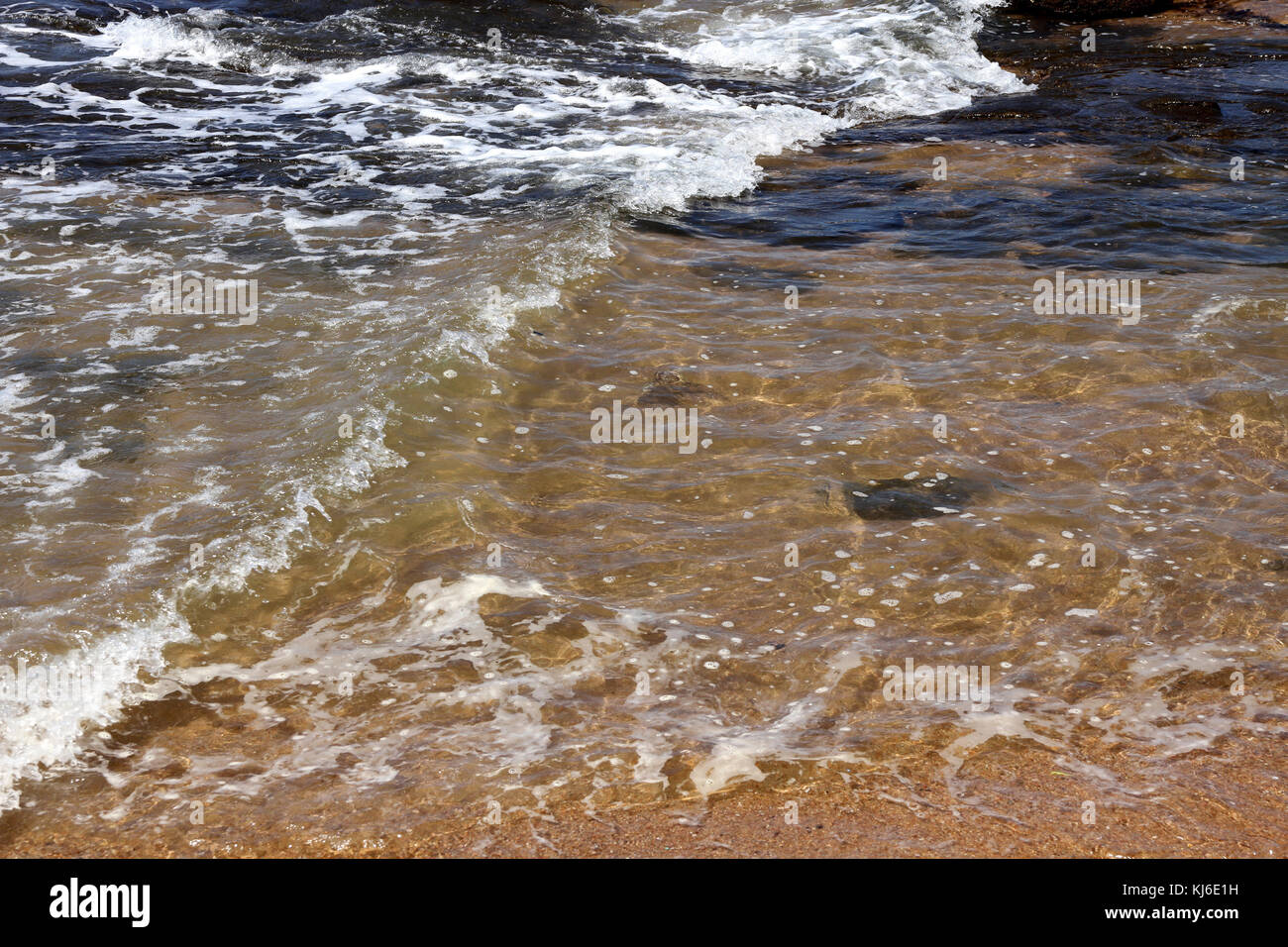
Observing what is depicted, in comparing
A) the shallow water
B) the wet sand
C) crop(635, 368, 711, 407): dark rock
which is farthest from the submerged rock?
the wet sand

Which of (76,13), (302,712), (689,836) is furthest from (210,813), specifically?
(76,13)

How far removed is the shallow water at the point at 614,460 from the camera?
437cm

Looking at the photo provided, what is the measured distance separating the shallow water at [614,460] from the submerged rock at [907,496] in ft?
0.09

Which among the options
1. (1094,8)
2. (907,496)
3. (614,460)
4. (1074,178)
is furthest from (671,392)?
(1094,8)

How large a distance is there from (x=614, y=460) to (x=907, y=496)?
1.68 metres

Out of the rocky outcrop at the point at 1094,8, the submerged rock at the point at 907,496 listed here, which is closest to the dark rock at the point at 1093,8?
the rocky outcrop at the point at 1094,8

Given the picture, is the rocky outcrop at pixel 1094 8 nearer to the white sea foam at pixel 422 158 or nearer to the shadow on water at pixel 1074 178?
the white sea foam at pixel 422 158

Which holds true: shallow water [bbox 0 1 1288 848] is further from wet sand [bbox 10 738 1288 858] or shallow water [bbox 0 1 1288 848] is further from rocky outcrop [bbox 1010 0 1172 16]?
rocky outcrop [bbox 1010 0 1172 16]

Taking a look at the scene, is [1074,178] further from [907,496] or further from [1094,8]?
[1094,8]

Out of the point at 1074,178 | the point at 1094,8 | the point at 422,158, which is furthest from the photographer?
the point at 1094,8

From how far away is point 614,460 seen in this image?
637 centimetres

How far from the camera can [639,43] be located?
56.8 feet

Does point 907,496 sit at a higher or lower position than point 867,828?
higher

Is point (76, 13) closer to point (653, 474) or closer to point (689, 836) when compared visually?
point (653, 474)
